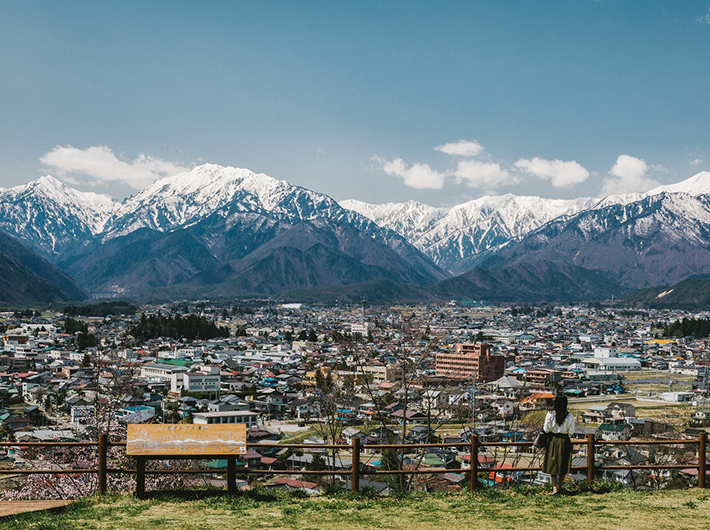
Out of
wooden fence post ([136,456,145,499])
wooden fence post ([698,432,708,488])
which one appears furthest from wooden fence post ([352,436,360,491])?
wooden fence post ([698,432,708,488])

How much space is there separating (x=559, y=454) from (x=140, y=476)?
6310 millimetres

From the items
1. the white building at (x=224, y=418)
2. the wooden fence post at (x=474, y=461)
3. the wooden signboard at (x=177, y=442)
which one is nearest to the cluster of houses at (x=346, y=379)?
the white building at (x=224, y=418)

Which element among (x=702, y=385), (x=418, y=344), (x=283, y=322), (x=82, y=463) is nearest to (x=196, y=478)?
(x=82, y=463)

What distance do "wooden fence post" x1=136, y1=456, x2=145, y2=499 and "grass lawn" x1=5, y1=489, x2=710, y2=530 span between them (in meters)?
0.15

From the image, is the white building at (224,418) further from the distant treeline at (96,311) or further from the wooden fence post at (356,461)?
the distant treeline at (96,311)

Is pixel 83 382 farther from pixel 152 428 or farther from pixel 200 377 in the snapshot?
pixel 152 428

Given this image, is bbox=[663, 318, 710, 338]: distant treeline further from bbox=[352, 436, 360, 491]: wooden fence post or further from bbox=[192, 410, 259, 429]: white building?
bbox=[352, 436, 360, 491]: wooden fence post

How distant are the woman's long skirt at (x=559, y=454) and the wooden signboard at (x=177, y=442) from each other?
4591 mm

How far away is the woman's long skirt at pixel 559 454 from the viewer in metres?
10.3

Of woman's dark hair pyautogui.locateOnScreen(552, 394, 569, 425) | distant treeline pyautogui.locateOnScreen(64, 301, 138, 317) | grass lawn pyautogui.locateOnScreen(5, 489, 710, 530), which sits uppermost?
woman's dark hair pyautogui.locateOnScreen(552, 394, 569, 425)

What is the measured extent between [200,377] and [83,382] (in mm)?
10712

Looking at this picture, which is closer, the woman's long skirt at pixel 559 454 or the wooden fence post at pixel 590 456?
the woman's long skirt at pixel 559 454

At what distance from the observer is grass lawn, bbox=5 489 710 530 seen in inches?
362

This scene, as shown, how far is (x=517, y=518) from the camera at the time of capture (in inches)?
376
